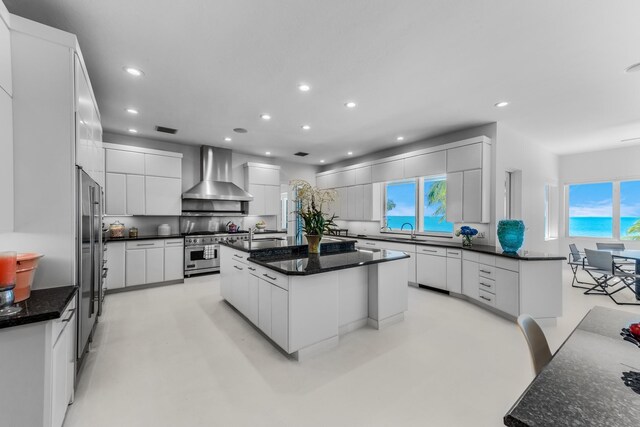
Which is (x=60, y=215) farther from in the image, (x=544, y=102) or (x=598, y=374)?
(x=544, y=102)

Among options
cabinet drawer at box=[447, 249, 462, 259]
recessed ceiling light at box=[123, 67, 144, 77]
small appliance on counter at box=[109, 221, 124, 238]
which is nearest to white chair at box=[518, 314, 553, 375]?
cabinet drawer at box=[447, 249, 462, 259]

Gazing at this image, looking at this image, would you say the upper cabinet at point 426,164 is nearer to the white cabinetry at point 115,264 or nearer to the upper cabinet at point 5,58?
the upper cabinet at point 5,58

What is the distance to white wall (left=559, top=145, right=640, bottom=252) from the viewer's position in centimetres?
579

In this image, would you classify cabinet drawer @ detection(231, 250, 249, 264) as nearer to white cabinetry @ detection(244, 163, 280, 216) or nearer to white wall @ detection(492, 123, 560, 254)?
white cabinetry @ detection(244, 163, 280, 216)

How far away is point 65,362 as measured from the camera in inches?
68.2

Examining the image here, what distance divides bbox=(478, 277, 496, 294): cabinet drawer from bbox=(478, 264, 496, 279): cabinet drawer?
2.2 inches

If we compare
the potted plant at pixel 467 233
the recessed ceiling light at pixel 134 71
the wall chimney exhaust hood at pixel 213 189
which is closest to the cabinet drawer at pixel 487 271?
the potted plant at pixel 467 233

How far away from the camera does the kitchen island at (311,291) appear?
8.24ft

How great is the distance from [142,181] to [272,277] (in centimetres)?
399

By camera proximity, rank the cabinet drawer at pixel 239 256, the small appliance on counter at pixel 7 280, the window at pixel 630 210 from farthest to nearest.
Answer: the window at pixel 630 210 < the cabinet drawer at pixel 239 256 < the small appliance on counter at pixel 7 280

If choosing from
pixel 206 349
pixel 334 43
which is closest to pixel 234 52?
pixel 334 43

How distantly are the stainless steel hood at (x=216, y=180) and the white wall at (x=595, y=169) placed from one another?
7893mm

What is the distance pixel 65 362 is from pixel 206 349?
3.92ft

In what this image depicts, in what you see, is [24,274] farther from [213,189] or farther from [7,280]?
[213,189]
